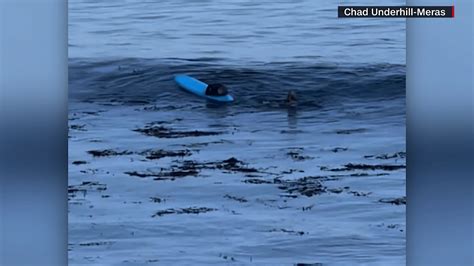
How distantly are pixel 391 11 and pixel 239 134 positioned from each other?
112cm

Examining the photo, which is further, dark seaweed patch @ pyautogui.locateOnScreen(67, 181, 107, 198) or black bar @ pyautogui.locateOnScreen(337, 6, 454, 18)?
black bar @ pyautogui.locateOnScreen(337, 6, 454, 18)

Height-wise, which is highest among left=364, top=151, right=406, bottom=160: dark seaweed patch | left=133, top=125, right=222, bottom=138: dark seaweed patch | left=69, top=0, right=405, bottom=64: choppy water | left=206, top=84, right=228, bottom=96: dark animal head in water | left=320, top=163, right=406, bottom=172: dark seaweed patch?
left=69, top=0, right=405, bottom=64: choppy water

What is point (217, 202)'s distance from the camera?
202 inches

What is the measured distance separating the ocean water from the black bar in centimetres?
4

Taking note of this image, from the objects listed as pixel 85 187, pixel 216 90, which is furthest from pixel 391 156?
pixel 85 187

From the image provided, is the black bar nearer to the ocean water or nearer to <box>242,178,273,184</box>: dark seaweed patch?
the ocean water

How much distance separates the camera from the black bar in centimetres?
522

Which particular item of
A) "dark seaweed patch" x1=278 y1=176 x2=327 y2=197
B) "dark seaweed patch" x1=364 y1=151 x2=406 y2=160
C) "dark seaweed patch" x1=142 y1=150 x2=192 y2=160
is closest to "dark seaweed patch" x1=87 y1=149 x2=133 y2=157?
"dark seaweed patch" x1=142 y1=150 x2=192 y2=160

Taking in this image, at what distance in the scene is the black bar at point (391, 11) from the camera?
5.22 meters

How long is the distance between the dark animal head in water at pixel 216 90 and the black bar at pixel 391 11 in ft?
2.58

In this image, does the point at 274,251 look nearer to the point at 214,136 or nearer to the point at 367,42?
the point at 214,136

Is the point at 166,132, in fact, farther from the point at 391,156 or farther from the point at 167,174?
the point at 391,156

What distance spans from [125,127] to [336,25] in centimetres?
133

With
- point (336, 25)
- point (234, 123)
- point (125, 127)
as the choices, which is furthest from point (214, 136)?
point (336, 25)
